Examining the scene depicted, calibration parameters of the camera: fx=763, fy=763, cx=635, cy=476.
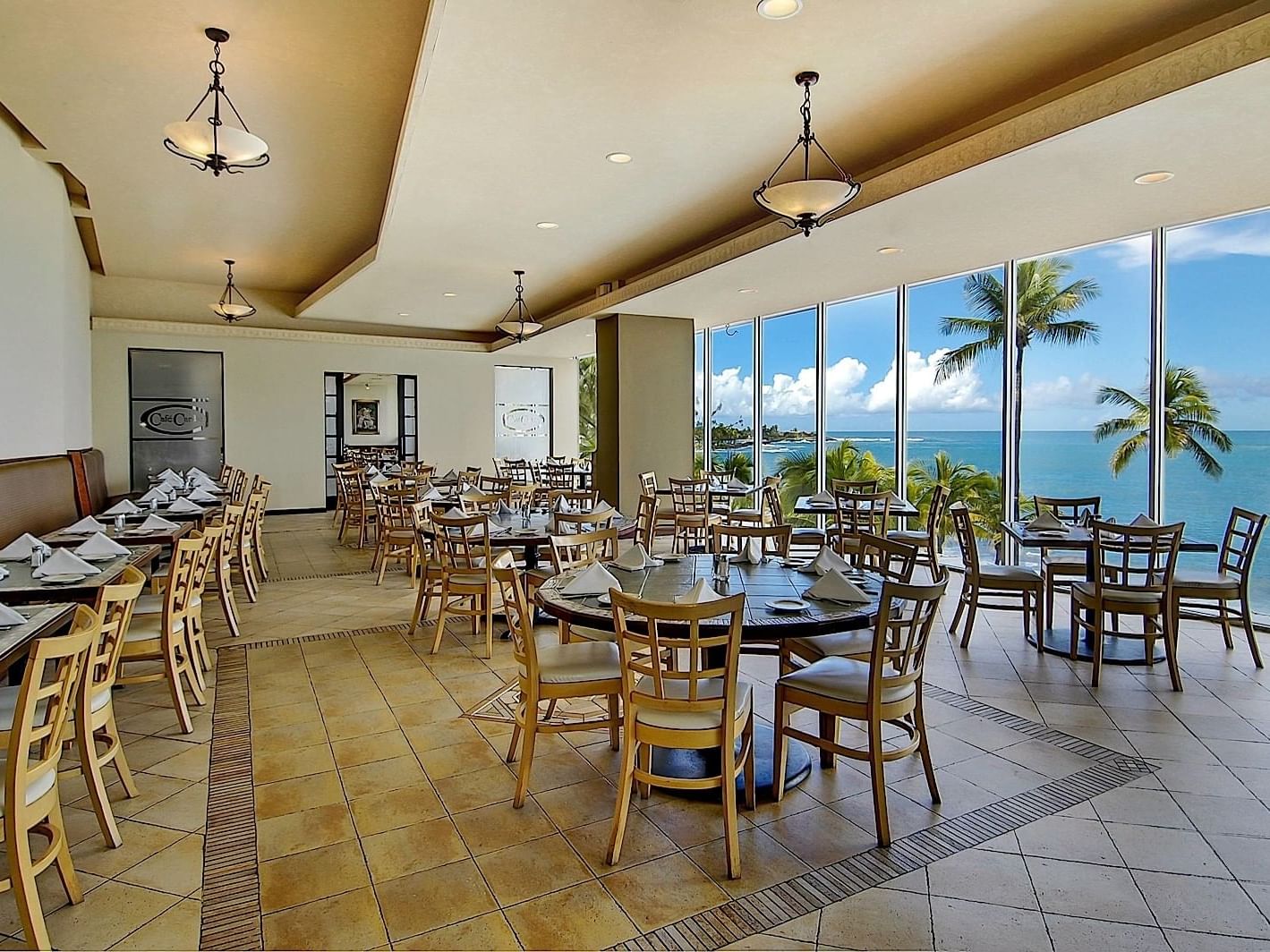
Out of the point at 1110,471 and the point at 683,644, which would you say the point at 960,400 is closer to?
the point at 1110,471

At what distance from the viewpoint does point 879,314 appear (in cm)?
854

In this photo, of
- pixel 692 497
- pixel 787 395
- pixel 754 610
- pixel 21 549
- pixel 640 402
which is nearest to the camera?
pixel 754 610

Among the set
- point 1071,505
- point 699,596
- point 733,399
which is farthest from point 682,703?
point 733,399

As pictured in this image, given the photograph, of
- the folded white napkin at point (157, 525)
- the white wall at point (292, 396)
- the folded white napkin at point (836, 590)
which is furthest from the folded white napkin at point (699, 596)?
the white wall at point (292, 396)

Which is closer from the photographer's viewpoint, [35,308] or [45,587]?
[45,587]

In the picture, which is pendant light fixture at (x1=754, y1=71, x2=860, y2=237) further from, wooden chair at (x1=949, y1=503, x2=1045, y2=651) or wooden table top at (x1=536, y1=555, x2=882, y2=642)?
wooden chair at (x1=949, y1=503, x2=1045, y2=651)

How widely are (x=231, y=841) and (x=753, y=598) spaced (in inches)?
81.1

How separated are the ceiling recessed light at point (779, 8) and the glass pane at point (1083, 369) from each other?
14.4ft

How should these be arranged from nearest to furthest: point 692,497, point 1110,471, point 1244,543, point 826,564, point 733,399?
point 826,564 → point 1244,543 → point 692,497 → point 1110,471 → point 733,399

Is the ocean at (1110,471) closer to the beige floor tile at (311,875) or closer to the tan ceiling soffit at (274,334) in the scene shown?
the beige floor tile at (311,875)

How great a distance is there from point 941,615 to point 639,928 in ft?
14.6

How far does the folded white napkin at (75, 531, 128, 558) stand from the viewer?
3926mm

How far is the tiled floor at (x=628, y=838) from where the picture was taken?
2174 millimetres

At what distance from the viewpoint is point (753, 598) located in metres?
3.06
